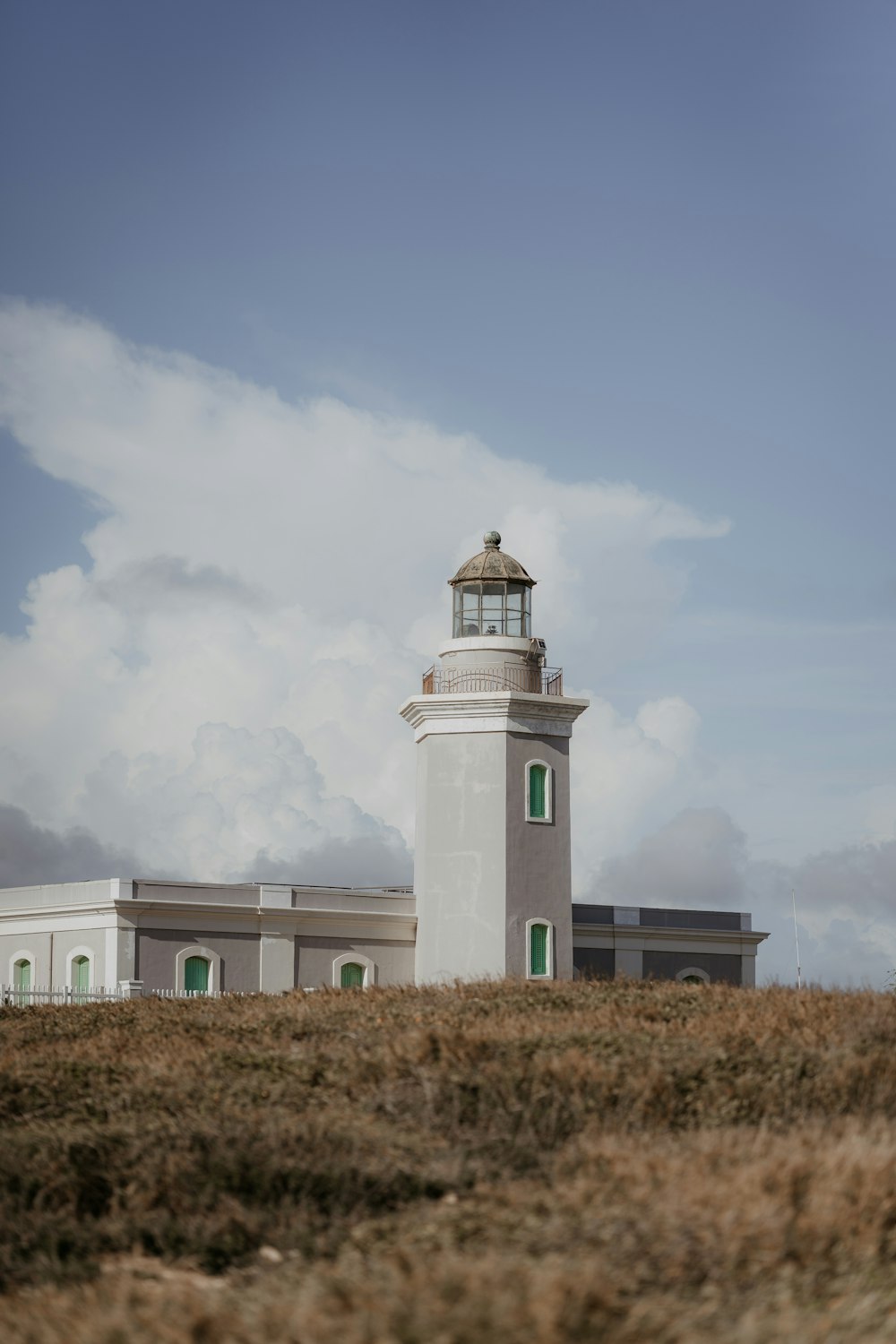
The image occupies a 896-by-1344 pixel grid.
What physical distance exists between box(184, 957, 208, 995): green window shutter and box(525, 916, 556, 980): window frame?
304 inches

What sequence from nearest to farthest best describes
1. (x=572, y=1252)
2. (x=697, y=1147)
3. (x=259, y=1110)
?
(x=572, y=1252)
(x=697, y=1147)
(x=259, y=1110)

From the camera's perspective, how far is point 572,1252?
6.89m

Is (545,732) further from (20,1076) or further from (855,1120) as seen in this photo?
(855,1120)

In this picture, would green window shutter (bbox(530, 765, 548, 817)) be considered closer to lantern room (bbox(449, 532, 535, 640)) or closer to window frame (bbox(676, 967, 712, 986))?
lantern room (bbox(449, 532, 535, 640))

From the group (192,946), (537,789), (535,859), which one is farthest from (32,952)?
(537,789)

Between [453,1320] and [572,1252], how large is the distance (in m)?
1.29

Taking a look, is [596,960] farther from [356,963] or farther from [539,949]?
[356,963]

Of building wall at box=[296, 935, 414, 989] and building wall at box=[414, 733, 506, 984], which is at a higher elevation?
building wall at box=[414, 733, 506, 984]

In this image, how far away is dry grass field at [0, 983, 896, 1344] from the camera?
6.16m

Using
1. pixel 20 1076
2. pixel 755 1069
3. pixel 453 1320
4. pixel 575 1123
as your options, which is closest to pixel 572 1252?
pixel 453 1320

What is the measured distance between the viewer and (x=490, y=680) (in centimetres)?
3575

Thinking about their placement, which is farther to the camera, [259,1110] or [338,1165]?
[259,1110]

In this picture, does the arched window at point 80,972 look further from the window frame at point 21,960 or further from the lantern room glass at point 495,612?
the lantern room glass at point 495,612

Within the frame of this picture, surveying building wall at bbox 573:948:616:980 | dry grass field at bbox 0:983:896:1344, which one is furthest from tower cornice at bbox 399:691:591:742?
dry grass field at bbox 0:983:896:1344
